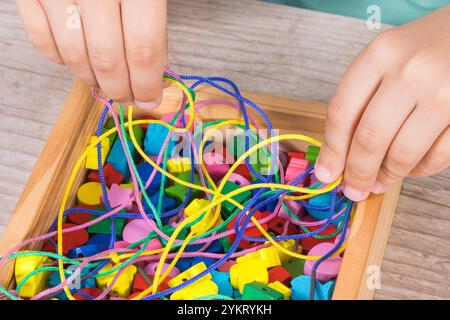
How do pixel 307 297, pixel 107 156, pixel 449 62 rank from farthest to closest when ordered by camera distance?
Result: pixel 107 156 → pixel 307 297 → pixel 449 62

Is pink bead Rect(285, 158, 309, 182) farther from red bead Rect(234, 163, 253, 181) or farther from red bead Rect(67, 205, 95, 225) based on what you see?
red bead Rect(67, 205, 95, 225)

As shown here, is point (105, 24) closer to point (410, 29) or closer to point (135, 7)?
point (135, 7)

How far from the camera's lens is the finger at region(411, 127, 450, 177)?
0.53 meters

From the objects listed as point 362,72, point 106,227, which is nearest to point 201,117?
point 106,227

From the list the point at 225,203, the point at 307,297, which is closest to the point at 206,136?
the point at 225,203

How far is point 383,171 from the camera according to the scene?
0.57 metres

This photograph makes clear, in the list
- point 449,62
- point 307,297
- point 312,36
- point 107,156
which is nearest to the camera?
point 449,62

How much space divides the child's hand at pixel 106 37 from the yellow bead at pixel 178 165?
16 centimetres

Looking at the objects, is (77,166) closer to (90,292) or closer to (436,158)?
(90,292)

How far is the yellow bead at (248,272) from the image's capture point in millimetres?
634

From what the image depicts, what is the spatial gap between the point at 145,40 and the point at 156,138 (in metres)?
0.21

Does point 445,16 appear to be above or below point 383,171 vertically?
above

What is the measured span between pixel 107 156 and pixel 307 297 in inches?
10.5
